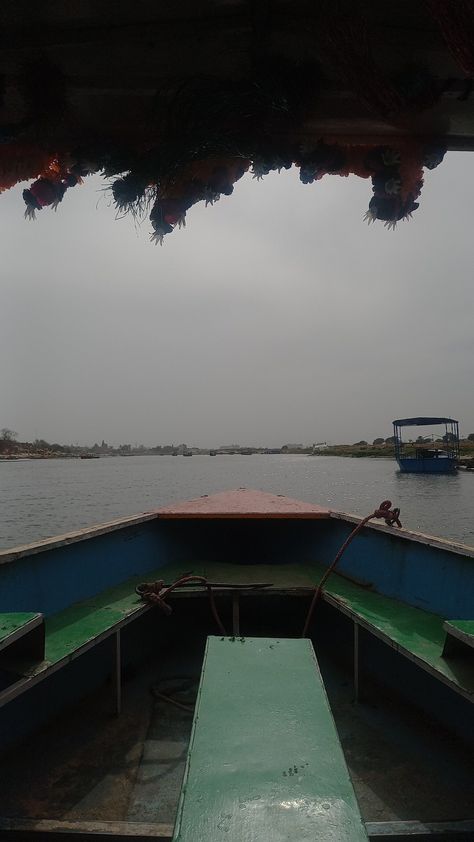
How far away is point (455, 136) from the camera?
269cm

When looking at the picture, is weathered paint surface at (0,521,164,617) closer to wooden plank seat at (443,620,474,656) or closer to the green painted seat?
the green painted seat

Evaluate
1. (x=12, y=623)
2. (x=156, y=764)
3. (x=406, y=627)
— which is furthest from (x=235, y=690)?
(x=406, y=627)

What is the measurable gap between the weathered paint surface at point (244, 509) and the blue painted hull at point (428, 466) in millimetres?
47277

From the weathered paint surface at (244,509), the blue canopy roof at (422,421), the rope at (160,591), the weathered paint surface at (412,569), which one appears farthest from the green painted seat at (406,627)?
the blue canopy roof at (422,421)

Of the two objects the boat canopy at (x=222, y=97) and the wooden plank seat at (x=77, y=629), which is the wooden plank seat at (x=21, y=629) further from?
the boat canopy at (x=222, y=97)

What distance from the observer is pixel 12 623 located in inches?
90.4

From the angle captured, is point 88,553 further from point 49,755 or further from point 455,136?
point 455,136

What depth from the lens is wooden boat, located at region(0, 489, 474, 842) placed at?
132cm

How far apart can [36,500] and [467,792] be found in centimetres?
3719

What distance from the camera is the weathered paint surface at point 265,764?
3.44 ft

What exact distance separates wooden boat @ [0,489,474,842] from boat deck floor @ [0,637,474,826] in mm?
12

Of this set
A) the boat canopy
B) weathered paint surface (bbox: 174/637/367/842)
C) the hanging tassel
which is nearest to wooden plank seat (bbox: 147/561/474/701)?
weathered paint surface (bbox: 174/637/367/842)

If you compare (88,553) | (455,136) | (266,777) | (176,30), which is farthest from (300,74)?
(88,553)

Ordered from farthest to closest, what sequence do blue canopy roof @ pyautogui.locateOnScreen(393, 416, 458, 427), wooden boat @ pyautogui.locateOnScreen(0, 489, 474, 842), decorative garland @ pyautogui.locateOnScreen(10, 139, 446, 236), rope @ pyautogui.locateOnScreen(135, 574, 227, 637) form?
blue canopy roof @ pyautogui.locateOnScreen(393, 416, 458, 427) → rope @ pyautogui.locateOnScreen(135, 574, 227, 637) → decorative garland @ pyautogui.locateOnScreen(10, 139, 446, 236) → wooden boat @ pyautogui.locateOnScreen(0, 489, 474, 842)
